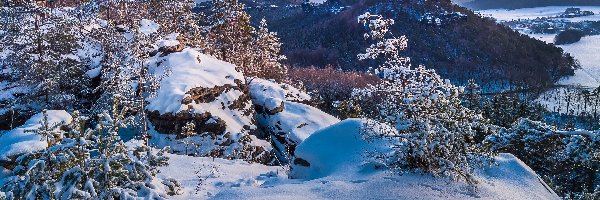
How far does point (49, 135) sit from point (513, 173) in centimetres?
864

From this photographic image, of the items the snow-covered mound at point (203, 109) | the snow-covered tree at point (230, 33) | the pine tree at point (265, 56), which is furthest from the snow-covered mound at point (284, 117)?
the pine tree at point (265, 56)

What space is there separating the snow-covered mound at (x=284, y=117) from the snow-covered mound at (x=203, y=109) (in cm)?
141

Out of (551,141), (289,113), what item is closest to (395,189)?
(551,141)

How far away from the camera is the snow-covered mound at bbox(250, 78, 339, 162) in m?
27.9

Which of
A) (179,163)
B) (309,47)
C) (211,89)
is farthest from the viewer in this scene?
(309,47)

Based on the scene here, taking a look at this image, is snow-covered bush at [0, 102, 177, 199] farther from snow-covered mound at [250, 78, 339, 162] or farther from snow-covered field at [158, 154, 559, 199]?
snow-covered mound at [250, 78, 339, 162]

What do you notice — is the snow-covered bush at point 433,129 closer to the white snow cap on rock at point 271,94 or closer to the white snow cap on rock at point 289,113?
the white snow cap on rock at point 289,113

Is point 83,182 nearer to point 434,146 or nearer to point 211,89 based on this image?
point 434,146

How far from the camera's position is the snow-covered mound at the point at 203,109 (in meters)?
24.5

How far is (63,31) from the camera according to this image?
1102 inches

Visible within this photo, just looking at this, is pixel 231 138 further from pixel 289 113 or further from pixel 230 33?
Result: pixel 230 33

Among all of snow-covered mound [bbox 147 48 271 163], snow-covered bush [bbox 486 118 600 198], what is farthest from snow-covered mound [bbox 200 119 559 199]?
snow-covered mound [bbox 147 48 271 163]

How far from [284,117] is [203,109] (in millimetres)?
5420

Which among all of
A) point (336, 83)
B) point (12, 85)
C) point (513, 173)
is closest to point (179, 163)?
point (513, 173)
